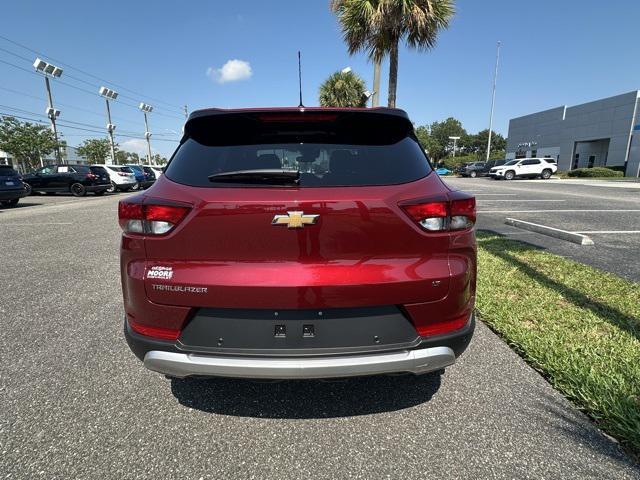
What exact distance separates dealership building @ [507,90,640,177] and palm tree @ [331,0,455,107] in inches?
1258

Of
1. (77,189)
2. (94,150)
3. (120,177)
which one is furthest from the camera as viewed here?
(94,150)

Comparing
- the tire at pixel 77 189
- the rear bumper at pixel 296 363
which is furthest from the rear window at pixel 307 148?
the tire at pixel 77 189

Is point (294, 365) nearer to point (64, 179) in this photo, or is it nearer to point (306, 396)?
point (306, 396)

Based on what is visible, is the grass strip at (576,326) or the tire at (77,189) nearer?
the grass strip at (576,326)

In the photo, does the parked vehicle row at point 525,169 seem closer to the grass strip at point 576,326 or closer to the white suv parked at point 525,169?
the white suv parked at point 525,169

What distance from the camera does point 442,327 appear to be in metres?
1.91

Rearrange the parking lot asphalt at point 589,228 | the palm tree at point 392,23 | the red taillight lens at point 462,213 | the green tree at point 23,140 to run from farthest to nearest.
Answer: the green tree at point 23,140
the palm tree at point 392,23
the parking lot asphalt at point 589,228
the red taillight lens at point 462,213

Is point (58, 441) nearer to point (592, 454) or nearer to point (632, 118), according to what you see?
point (592, 454)

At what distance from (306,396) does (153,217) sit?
1491 mm

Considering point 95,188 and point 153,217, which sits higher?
point 153,217

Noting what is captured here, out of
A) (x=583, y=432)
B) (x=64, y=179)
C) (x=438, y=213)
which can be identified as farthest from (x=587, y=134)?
(x=438, y=213)

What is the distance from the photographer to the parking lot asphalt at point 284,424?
1.82 meters

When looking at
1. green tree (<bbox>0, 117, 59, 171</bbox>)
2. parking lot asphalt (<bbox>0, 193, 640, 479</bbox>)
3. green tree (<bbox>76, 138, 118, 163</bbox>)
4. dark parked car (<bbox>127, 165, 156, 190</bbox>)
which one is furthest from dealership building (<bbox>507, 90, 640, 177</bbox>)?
→ green tree (<bbox>76, 138, 118, 163</bbox>)

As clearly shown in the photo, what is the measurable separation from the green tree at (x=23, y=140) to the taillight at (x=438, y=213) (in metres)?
52.0
